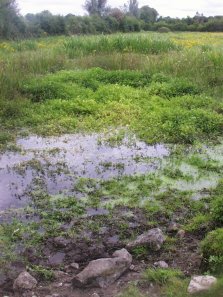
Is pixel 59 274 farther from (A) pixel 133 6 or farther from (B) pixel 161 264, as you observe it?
(A) pixel 133 6

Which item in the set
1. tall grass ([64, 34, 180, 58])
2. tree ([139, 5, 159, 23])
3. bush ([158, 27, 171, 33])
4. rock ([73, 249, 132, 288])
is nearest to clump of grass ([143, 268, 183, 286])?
rock ([73, 249, 132, 288])

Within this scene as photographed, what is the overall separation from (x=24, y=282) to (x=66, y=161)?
3.32 m

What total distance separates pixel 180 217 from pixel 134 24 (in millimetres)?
39728

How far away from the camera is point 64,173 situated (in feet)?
21.8

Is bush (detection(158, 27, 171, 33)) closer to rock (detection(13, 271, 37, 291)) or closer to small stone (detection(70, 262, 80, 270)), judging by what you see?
small stone (detection(70, 262, 80, 270))

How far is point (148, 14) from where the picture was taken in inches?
2076

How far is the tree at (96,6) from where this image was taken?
146ft

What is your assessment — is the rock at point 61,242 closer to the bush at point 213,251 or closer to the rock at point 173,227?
the rock at point 173,227

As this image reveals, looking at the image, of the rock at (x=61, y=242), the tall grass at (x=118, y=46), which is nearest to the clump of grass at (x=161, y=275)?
the rock at (x=61, y=242)

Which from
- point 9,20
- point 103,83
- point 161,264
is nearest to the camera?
point 161,264

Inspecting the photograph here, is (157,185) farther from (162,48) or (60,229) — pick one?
(162,48)

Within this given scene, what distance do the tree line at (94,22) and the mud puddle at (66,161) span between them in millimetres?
18817

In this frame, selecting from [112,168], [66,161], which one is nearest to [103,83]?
[66,161]

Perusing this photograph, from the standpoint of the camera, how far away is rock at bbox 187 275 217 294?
3578mm
